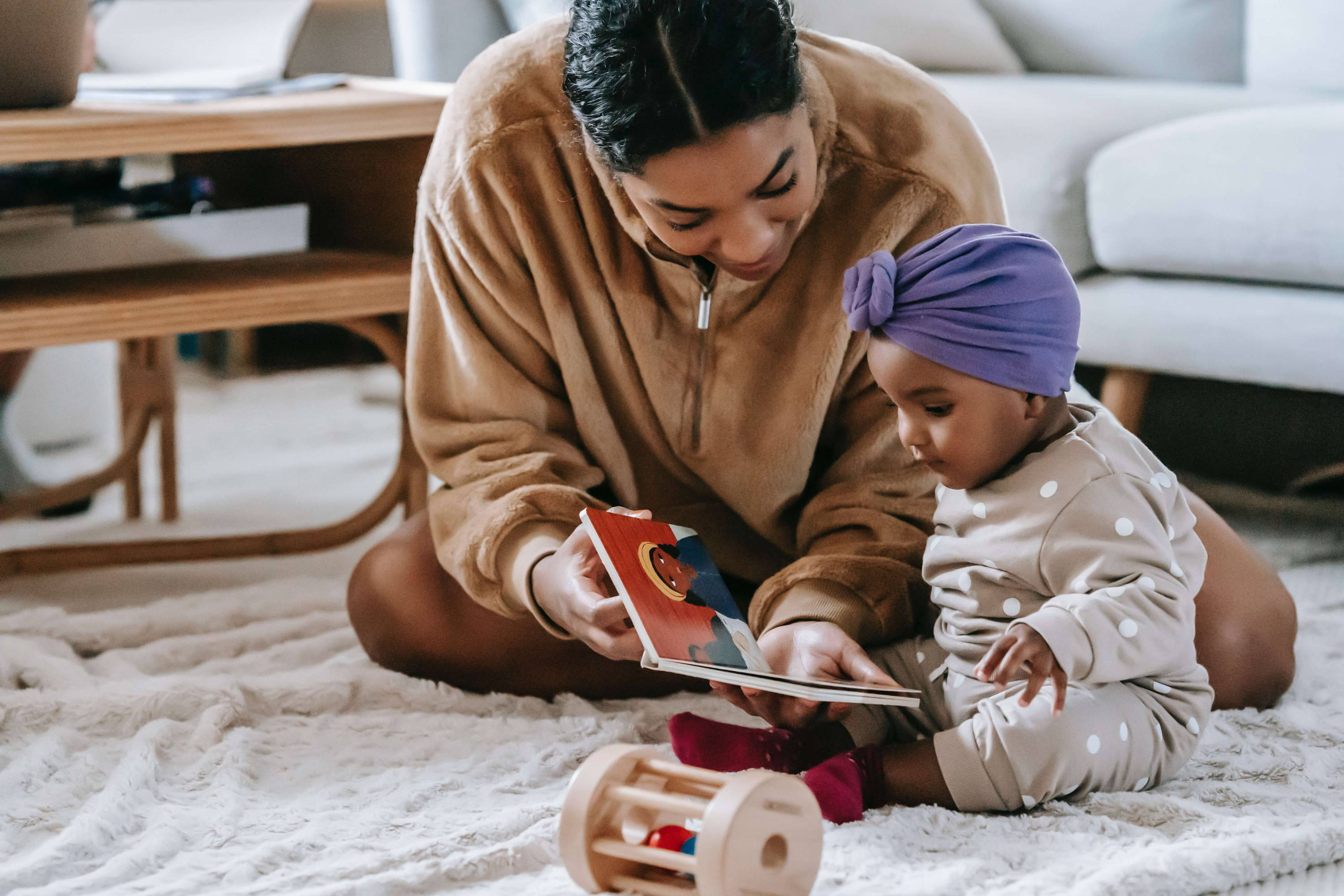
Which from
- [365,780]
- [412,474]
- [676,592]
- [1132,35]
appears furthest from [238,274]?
[1132,35]

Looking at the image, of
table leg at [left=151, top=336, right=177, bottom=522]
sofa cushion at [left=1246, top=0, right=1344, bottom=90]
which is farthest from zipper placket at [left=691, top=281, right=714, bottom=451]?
sofa cushion at [left=1246, top=0, right=1344, bottom=90]

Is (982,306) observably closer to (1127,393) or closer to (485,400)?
(485,400)

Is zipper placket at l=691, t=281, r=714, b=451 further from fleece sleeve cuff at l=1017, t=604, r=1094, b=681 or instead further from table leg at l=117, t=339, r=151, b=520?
table leg at l=117, t=339, r=151, b=520

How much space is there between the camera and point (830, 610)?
0.98m

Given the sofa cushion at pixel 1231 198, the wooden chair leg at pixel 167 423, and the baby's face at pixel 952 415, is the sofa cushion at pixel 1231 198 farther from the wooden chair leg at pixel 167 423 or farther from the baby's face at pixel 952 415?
the wooden chair leg at pixel 167 423

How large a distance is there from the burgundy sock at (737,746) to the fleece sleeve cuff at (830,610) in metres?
0.08

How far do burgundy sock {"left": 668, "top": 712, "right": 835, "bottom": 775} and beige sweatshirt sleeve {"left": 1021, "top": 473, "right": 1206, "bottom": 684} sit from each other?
0.67 feet

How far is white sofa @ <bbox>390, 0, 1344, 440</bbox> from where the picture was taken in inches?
56.2

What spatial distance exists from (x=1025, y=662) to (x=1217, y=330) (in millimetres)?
842

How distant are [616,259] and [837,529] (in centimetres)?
29

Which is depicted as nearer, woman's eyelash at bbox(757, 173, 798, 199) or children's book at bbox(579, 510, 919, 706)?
children's book at bbox(579, 510, 919, 706)

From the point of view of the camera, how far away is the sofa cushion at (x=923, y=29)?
1.93m

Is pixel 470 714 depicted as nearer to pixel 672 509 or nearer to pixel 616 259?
pixel 672 509

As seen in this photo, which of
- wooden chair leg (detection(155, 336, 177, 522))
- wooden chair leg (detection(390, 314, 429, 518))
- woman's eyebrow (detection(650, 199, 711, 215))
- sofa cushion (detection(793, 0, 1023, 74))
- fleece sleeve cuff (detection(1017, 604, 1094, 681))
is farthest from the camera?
sofa cushion (detection(793, 0, 1023, 74))
